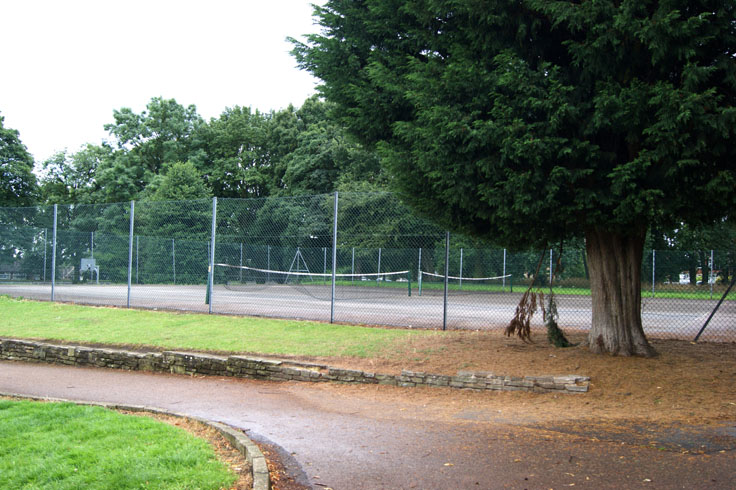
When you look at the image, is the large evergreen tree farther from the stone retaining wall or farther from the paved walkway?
the paved walkway

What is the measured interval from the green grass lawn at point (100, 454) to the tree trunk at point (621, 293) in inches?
247

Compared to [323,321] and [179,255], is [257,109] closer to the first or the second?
[179,255]

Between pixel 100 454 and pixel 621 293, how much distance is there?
286 inches

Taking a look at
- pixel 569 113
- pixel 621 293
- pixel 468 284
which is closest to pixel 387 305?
pixel 468 284

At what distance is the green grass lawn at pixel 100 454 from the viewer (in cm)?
428

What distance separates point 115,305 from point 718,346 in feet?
47.9

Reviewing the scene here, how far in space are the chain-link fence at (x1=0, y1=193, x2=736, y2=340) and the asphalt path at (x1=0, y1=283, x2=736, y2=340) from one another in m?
0.06

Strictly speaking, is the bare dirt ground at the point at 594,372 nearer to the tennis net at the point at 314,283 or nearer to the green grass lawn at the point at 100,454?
the green grass lawn at the point at 100,454

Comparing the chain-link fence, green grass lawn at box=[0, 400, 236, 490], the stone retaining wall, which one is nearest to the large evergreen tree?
the stone retaining wall

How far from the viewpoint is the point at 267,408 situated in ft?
23.6

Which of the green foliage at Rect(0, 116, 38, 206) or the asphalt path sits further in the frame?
→ the green foliage at Rect(0, 116, 38, 206)

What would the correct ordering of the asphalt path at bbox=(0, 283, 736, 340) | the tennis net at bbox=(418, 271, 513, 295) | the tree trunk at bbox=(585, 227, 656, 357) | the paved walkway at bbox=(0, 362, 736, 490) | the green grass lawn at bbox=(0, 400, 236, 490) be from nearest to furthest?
the green grass lawn at bbox=(0, 400, 236, 490)
the paved walkway at bbox=(0, 362, 736, 490)
the tree trunk at bbox=(585, 227, 656, 357)
the asphalt path at bbox=(0, 283, 736, 340)
the tennis net at bbox=(418, 271, 513, 295)

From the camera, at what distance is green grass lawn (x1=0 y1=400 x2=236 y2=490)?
428 centimetres

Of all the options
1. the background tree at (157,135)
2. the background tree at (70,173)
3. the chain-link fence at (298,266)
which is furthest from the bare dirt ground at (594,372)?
the background tree at (70,173)
